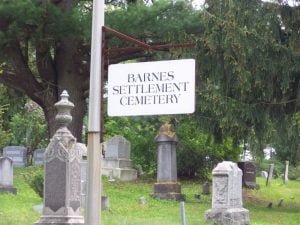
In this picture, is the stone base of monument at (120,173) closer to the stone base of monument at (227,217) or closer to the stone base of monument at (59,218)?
the stone base of monument at (227,217)

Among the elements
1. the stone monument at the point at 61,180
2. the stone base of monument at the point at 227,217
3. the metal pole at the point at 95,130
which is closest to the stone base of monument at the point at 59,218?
the stone monument at the point at 61,180

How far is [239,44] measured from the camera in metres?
15.4

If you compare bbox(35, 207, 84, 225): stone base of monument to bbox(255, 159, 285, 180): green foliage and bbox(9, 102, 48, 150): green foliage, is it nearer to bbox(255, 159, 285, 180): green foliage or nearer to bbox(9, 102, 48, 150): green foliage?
bbox(9, 102, 48, 150): green foliage

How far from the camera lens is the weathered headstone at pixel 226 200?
1360cm

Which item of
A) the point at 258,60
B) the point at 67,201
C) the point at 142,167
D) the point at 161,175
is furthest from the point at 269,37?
the point at 142,167

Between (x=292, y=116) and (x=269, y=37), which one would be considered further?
(x=292, y=116)

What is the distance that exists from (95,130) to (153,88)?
1.83 feet

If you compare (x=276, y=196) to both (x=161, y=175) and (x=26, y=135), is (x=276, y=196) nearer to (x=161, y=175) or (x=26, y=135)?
(x=161, y=175)

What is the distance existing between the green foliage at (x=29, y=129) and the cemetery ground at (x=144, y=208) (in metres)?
13.8

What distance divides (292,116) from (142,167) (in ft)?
33.6

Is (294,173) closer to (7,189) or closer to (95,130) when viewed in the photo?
(7,189)

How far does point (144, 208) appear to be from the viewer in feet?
52.2

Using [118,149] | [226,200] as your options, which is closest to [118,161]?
[118,149]

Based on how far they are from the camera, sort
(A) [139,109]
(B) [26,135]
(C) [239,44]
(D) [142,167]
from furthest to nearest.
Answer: (B) [26,135] < (D) [142,167] < (C) [239,44] < (A) [139,109]
